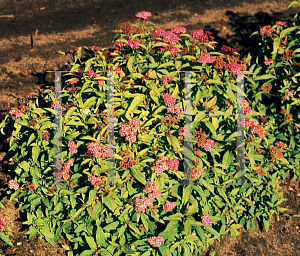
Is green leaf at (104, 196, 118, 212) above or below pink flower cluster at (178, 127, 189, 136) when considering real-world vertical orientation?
below

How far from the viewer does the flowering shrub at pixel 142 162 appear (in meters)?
3.01

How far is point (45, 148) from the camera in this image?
330 centimetres

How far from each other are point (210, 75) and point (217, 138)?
899 millimetres

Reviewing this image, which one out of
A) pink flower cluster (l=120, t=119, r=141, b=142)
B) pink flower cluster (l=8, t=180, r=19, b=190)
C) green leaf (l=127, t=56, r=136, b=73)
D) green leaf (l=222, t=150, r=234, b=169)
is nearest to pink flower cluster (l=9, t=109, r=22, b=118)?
pink flower cluster (l=8, t=180, r=19, b=190)

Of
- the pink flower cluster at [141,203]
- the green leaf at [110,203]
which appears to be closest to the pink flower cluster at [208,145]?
the pink flower cluster at [141,203]

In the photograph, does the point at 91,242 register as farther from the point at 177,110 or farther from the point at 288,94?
the point at 288,94

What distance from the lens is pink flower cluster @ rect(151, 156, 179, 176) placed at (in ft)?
9.20

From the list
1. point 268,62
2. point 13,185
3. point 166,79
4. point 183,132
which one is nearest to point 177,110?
point 183,132

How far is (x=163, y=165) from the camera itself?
2.81 meters

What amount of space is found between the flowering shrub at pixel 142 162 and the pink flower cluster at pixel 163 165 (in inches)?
0.6

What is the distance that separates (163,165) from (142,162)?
1.03ft

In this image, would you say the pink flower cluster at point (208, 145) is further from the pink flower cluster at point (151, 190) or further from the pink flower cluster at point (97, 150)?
the pink flower cluster at point (97, 150)

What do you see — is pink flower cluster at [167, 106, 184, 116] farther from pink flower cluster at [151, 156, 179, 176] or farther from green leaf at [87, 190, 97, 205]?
green leaf at [87, 190, 97, 205]

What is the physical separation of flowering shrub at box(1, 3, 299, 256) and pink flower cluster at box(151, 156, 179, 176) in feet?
0.05
